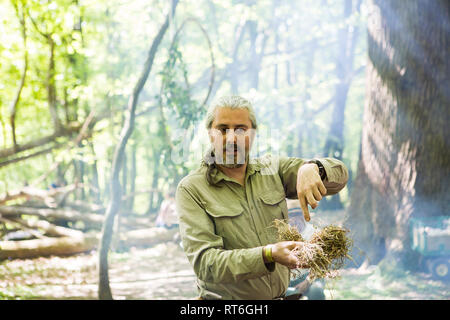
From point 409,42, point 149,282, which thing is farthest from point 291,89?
point 149,282

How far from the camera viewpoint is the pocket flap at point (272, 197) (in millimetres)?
1367

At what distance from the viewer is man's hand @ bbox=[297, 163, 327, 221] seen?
1199mm

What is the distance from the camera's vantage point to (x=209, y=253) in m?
1.14

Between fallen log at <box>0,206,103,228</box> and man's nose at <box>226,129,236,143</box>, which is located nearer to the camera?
man's nose at <box>226,129,236,143</box>

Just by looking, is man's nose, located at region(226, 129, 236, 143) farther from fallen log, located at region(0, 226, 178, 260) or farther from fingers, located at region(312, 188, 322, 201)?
fallen log, located at region(0, 226, 178, 260)

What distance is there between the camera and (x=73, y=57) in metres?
5.41

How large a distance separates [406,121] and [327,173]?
2765 mm

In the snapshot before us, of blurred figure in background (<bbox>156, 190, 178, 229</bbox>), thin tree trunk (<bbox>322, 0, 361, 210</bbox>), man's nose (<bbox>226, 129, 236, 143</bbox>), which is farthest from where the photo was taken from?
thin tree trunk (<bbox>322, 0, 361, 210</bbox>)

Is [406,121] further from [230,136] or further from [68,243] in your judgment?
[68,243]

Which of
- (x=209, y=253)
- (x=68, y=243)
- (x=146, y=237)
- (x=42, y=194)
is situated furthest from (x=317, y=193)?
(x=42, y=194)

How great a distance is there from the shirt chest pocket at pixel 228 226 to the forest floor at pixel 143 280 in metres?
2.50

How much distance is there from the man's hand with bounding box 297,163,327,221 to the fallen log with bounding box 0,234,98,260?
452 centimetres

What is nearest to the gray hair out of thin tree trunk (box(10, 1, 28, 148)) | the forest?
the forest

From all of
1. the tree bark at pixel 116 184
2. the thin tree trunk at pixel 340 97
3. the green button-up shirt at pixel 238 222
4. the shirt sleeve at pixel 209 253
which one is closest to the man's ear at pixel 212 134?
the green button-up shirt at pixel 238 222
